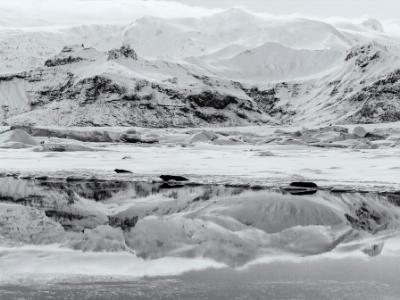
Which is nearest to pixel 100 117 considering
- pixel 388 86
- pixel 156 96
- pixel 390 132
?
pixel 156 96

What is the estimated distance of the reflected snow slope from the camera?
26.4ft

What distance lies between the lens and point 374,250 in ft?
29.2

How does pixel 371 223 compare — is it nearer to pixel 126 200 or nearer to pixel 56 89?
pixel 126 200

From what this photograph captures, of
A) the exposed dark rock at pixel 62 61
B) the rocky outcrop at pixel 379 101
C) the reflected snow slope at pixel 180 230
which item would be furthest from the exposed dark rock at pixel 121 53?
the reflected snow slope at pixel 180 230

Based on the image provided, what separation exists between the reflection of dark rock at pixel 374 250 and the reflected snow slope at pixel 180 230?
1cm

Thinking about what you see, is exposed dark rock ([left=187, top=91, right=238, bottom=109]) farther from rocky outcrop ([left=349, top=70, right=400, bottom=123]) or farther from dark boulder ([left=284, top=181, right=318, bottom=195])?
dark boulder ([left=284, top=181, right=318, bottom=195])

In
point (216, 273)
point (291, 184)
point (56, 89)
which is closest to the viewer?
point (216, 273)

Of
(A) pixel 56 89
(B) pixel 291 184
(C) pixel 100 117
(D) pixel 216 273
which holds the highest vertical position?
(A) pixel 56 89

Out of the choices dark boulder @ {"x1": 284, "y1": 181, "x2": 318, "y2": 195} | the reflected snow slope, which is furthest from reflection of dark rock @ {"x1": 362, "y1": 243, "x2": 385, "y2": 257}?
dark boulder @ {"x1": 284, "y1": 181, "x2": 318, "y2": 195}

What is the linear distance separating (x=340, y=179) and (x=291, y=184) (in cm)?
288

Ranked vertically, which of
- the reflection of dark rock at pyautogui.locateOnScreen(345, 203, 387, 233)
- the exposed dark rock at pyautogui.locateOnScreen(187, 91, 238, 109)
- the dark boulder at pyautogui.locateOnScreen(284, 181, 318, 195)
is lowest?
the reflection of dark rock at pyautogui.locateOnScreen(345, 203, 387, 233)

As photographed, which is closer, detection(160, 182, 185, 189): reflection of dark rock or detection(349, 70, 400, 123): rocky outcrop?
detection(160, 182, 185, 189): reflection of dark rock

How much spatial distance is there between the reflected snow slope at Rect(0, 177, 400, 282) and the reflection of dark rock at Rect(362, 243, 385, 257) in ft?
0.05

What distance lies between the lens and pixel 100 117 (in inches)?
4333
